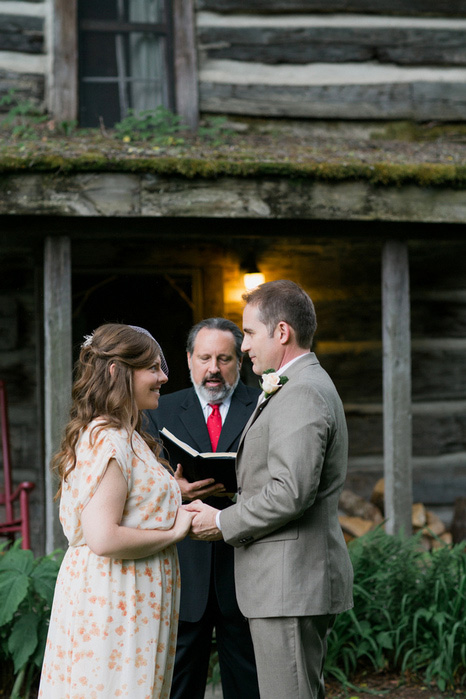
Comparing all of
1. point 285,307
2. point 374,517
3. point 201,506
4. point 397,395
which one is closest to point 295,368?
point 285,307

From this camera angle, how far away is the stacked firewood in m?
6.65

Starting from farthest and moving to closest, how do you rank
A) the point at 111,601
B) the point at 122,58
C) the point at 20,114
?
1. the point at 122,58
2. the point at 20,114
3. the point at 111,601

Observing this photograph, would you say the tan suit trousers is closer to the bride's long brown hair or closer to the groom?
the groom

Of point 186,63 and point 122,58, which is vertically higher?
point 122,58

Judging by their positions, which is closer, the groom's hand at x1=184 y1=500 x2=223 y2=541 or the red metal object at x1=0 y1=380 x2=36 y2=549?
the groom's hand at x1=184 y1=500 x2=223 y2=541

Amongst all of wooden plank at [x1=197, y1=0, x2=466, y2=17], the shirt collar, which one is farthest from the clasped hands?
wooden plank at [x1=197, y1=0, x2=466, y2=17]

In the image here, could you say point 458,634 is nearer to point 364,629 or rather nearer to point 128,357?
point 364,629

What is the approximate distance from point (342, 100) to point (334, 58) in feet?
1.21

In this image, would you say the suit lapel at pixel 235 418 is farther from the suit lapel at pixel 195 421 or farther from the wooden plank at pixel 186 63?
the wooden plank at pixel 186 63

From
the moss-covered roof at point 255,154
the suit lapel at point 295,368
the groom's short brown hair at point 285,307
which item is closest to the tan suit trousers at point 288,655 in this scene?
the suit lapel at point 295,368

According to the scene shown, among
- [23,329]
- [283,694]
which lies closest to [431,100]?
[23,329]

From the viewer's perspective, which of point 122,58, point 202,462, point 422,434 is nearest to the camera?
point 202,462

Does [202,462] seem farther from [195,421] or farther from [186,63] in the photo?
[186,63]

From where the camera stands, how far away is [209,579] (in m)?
3.27
